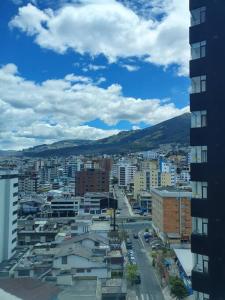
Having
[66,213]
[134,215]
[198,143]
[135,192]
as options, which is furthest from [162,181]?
[198,143]

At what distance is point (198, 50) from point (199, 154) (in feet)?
5.26

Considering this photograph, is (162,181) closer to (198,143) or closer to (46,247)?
(46,247)

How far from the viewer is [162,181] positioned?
48.6 m

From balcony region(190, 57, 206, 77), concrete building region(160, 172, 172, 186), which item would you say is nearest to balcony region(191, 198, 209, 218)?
balcony region(190, 57, 206, 77)

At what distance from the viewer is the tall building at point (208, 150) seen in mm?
5617

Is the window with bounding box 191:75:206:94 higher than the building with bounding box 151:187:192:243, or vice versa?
the window with bounding box 191:75:206:94

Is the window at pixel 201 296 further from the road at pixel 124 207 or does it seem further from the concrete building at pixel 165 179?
the concrete building at pixel 165 179

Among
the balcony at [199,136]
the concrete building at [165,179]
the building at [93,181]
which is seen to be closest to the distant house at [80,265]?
the balcony at [199,136]

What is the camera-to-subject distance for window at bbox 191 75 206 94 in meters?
5.98

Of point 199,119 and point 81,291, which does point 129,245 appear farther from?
point 199,119

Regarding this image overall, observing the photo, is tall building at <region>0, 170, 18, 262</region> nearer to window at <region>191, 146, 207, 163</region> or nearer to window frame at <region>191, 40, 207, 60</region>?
window at <region>191, 146, 207, 163</region>

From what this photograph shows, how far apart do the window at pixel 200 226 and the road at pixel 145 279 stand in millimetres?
11110

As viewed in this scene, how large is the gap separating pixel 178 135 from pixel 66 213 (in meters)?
98.0

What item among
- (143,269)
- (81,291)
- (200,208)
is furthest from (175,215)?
(200,208)
